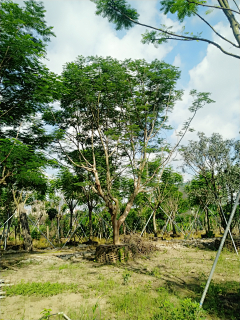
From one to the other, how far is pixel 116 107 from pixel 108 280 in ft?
25.7

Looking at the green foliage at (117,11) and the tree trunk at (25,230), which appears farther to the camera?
the tree trunk at (25,230)

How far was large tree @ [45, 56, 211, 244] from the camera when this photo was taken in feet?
30.7

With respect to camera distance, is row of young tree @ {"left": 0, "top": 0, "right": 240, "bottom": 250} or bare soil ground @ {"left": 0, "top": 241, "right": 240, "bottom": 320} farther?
row of young tree @ {"left": 0, "top": 0, "right": 240, "bottom": 250}

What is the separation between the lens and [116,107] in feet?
35.6

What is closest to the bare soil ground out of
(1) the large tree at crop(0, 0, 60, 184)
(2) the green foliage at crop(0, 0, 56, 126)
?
(1) the large tree at crop(0, 0, 60, 184)

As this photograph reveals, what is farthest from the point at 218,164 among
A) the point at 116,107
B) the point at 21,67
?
the point at 21,67

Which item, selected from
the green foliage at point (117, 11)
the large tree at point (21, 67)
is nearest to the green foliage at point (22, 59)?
the large tree at point (21, 67)

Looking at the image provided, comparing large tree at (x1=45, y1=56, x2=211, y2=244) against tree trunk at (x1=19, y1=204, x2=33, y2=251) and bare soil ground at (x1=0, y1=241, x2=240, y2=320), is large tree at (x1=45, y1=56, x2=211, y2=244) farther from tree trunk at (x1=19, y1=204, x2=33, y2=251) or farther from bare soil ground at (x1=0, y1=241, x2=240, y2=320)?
tree trunk at (x1=19, y1=204, x2=33, y2=251)

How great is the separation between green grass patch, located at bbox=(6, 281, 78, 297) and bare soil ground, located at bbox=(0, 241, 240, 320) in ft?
0.50

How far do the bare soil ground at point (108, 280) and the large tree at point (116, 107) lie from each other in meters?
2.40

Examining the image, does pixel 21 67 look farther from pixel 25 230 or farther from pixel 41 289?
pixel 25 230

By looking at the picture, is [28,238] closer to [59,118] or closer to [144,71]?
[59,118]

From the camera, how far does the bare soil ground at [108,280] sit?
4395 millimetres

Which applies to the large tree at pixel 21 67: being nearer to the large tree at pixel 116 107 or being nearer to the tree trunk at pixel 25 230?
the large tree at pixel 116 107
